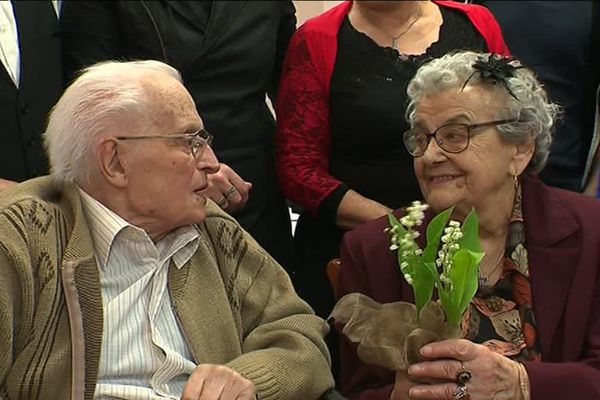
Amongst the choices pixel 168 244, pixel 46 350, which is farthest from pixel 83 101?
pixel 46 350

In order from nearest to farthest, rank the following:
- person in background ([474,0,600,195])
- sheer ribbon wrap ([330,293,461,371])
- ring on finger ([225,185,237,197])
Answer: sheer ribbon wrap ([330,293,461,371]) < ring on finger ([225,185,237,197]) < person in background ([474,0,600,195])

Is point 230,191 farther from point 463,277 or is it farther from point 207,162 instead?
point 463,277

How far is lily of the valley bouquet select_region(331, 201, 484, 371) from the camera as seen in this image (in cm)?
215

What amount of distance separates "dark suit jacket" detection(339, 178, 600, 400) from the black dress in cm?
40

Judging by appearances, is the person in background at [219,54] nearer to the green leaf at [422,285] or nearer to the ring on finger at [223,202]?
the ring on finger at [223,202]

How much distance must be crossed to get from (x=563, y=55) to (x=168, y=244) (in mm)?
1447

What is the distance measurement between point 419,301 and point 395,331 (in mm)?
109

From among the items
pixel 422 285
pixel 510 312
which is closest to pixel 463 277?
pixel 422 285

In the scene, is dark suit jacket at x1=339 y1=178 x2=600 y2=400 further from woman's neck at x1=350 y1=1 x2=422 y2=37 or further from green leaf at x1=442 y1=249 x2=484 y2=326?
woman's neck at x1=350 y1=1 x2=422 y2=37

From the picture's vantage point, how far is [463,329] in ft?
8.15

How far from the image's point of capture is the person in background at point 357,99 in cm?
305

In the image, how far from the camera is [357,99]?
3066 mm

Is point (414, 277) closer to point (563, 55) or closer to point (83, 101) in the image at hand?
point (83, 101)

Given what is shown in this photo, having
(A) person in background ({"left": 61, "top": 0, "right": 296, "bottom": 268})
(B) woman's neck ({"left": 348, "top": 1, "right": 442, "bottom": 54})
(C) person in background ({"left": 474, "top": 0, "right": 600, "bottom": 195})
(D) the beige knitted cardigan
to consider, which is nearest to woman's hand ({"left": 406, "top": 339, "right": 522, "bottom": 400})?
(D) the beige knitted cardigan
